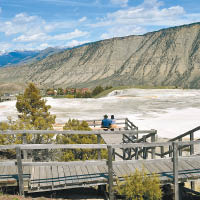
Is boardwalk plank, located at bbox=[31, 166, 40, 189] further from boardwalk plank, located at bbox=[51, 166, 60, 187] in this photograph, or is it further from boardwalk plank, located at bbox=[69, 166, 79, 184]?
boardwalk plank, located at bbox=[69, 166, 79, 184]

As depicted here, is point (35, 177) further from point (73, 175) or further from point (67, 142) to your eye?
point (67, 142)

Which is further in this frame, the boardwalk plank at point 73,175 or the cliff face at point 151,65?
the cliff face at point 151,65

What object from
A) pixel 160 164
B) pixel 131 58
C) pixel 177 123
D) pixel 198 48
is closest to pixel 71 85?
pixel 131 58

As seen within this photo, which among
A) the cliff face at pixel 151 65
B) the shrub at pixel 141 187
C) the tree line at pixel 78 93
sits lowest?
the shrub at pixel 141 187

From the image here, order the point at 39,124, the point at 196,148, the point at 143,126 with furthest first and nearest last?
the point at 143,126
the point at 196,148
the point at 39,124

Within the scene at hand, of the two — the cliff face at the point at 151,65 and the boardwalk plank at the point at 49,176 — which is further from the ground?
the cliff face at the point at 151,65

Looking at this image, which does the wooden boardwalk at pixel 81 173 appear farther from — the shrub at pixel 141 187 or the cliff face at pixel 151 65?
the cliff face at pixel 151 65

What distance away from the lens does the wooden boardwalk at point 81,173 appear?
23.1 feet

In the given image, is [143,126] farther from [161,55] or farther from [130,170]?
[161,55]

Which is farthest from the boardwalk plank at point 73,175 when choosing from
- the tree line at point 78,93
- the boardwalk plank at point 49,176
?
the tree line at point 78,93

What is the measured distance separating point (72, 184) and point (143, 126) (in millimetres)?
17392

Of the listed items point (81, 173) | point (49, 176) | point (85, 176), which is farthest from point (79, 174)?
point (49, 176)

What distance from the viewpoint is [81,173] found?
7578 mm

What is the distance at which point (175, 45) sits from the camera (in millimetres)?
170375
